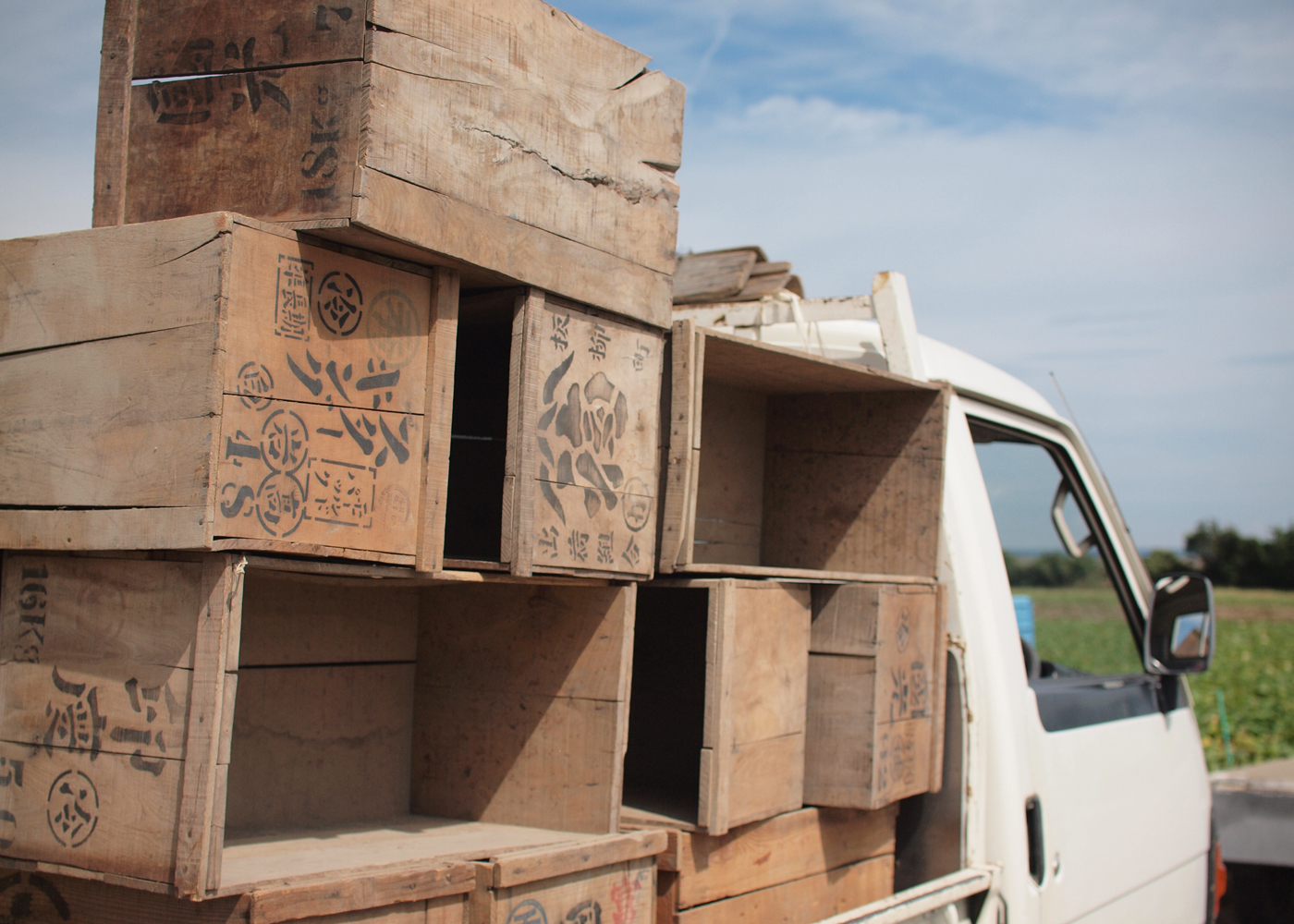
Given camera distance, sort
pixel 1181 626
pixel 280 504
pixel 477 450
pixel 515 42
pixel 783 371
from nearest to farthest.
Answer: pixel 280 504, pixel 515 42, pixel 477 450, pixel 783 371, pixel 1181 626

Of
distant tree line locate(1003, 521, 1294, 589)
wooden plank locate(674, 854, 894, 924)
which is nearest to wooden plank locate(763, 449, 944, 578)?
wooden plank locate(674, 854, 894, 924)

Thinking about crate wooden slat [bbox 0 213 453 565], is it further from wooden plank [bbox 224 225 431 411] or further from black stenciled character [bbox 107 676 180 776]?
black stenciled character [bbox 107 676 180 776]

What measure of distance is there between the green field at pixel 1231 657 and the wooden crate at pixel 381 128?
2765mm

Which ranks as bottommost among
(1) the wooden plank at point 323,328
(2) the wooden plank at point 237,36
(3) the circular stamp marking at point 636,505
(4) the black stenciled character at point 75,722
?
(4) the black stenciled character at point 75,722

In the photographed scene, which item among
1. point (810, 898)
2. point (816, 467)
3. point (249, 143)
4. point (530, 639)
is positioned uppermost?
point (249, 143)

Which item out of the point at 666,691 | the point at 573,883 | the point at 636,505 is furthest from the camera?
the point at 666,691

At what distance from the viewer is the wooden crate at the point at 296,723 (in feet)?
5.49

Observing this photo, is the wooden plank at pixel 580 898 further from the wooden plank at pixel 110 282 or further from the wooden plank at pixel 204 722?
the wooden plank at pixel 110 282

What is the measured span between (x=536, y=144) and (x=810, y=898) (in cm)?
182

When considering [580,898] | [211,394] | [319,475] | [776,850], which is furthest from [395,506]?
[776,850]

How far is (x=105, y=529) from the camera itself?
5.71 ft

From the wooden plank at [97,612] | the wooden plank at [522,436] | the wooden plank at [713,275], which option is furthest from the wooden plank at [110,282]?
the wooden plank at [713,275]

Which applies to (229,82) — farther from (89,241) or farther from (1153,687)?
(1153,687)

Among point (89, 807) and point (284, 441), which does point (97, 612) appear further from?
point (284, 441)
